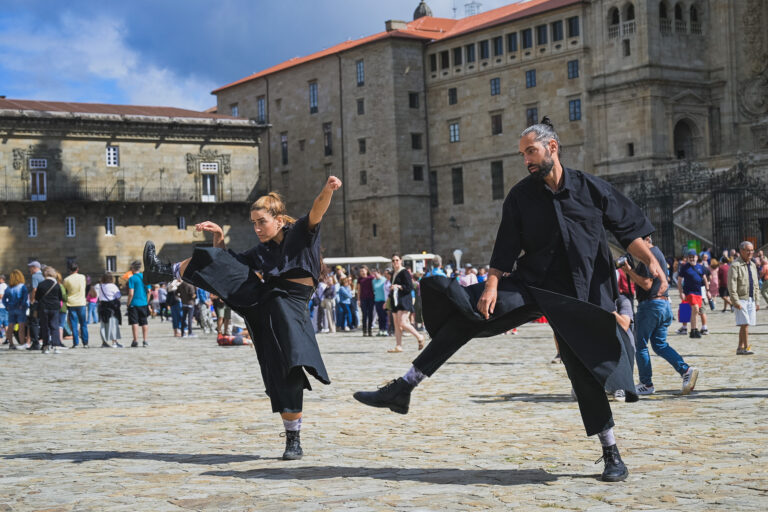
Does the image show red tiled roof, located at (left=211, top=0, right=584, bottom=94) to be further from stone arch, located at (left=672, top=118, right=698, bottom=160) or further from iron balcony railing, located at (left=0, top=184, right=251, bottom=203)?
iron balcony railing, located at (left=0, top=184, right=251, bottom=203)

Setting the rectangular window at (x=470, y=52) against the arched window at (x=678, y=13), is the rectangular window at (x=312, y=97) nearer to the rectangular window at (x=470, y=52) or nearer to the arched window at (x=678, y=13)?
the rectangular window at (x=470, y=52)

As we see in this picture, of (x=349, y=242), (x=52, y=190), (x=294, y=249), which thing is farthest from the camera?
(x=349, y=242)

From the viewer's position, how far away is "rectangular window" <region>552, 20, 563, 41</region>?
58406mm

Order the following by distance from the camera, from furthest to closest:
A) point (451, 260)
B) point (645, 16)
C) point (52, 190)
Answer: point (451, 260), point (52, 190), point (645, 16)

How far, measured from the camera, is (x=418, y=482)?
6180 mm

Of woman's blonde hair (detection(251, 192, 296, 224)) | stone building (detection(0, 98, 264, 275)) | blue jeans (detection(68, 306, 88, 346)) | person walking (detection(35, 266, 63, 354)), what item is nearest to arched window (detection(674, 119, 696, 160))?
stone building (detection(0, 98, 264, 275))

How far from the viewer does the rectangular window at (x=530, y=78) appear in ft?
197

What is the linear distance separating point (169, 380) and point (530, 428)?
22.3ft

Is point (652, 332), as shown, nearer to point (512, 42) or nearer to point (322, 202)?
point (322, 202)

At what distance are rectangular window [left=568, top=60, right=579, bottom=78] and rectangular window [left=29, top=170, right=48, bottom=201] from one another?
2782cm

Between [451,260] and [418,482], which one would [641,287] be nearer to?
[418,482]

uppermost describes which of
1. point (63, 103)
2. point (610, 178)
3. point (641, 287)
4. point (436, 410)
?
point (63, 103)

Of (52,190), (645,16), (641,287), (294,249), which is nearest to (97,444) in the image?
(294,249)

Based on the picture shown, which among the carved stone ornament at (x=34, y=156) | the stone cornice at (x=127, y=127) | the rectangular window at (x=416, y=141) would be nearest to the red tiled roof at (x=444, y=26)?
the rectangular window at (x=416, y=141)
